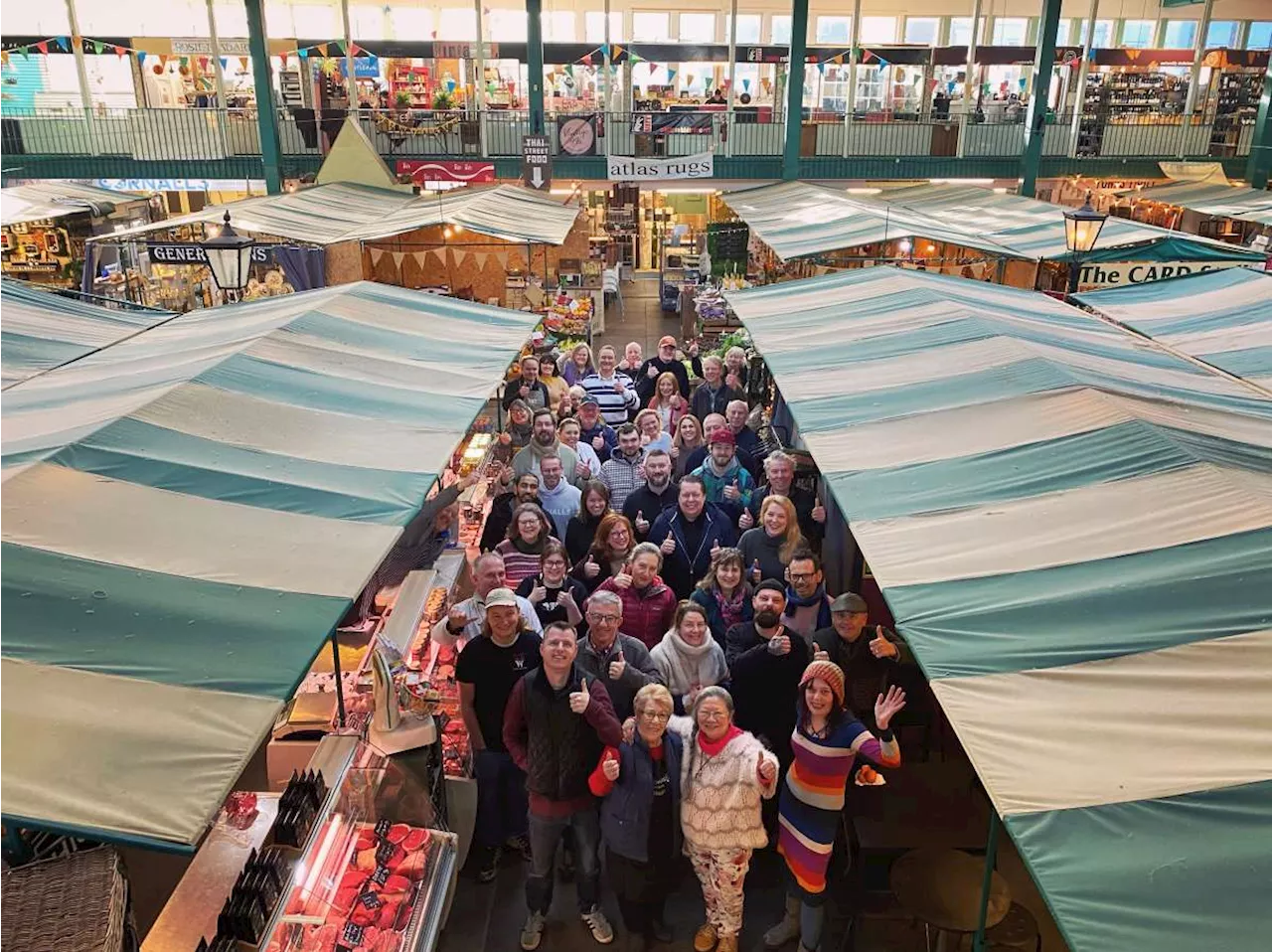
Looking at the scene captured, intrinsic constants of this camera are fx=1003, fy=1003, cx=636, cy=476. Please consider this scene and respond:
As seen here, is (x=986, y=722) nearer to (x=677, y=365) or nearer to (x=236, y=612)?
(x=236, y=612)

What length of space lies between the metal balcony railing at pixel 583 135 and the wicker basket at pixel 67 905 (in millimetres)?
19258

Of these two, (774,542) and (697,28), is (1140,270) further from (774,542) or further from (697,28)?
(697,28)

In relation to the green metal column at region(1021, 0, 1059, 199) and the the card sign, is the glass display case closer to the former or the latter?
the the card sign

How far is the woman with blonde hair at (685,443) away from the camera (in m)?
8.71

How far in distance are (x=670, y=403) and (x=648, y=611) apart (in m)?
4.34

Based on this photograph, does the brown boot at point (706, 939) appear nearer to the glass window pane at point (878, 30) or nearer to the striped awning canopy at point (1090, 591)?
the striped awning canopy at point (1090, 591)

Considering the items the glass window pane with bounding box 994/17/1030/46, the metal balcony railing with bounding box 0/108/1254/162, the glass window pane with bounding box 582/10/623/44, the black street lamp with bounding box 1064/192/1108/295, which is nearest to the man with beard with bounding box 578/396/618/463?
the black street lamp with bounding box 1064/192/1108/295

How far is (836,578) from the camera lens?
7.80m

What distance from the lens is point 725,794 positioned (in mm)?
4656

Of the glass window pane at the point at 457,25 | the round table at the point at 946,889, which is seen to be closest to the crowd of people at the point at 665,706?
the round table at the point at 946,889

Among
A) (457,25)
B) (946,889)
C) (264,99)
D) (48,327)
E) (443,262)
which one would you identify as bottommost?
(946,889)

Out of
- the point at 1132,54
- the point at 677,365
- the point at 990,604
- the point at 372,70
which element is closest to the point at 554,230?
the point at 677,365

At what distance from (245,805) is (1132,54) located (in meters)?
27.8

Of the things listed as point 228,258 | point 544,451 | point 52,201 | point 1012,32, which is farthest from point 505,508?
point 1012,32
